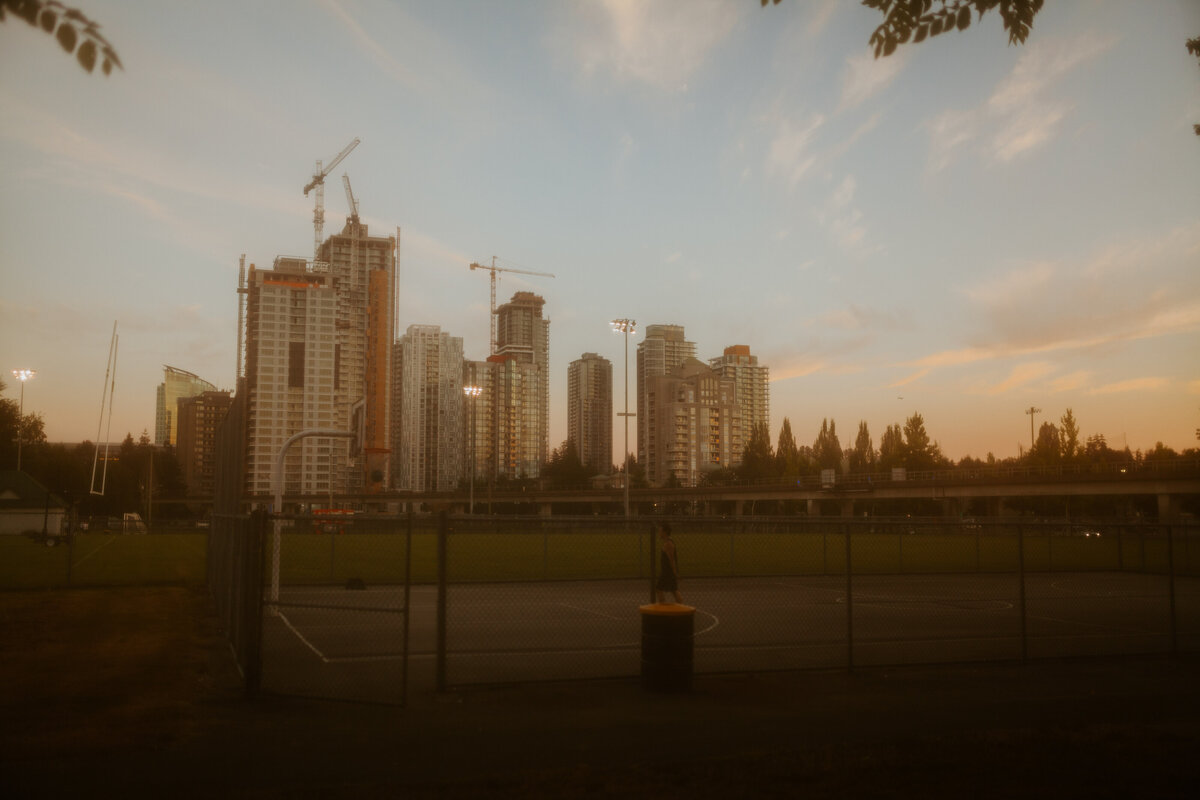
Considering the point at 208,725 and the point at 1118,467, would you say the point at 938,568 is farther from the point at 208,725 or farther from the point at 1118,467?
the point at 1118,467

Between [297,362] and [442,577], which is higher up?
[297,362]

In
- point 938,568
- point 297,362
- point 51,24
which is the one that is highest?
point 297,362

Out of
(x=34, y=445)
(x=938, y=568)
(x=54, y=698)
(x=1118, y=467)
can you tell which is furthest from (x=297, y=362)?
(x=54, y=698)

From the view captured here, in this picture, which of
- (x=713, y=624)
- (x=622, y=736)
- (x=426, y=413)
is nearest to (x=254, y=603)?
(x=622, y=736)

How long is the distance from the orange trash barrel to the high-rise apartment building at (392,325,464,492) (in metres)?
186

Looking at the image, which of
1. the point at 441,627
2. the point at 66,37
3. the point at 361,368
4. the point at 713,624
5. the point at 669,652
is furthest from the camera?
the point at 361,368

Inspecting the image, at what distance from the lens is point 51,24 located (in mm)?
4340

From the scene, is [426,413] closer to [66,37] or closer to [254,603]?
[254,603]

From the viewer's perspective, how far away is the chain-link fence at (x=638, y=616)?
40.1 ft

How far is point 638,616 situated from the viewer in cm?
1927

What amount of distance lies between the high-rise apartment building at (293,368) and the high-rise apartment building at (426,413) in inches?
743

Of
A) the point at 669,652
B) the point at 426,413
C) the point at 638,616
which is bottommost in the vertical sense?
the point at 638,616

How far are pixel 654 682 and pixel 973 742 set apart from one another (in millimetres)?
3775

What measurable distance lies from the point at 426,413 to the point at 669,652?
189927 mm
